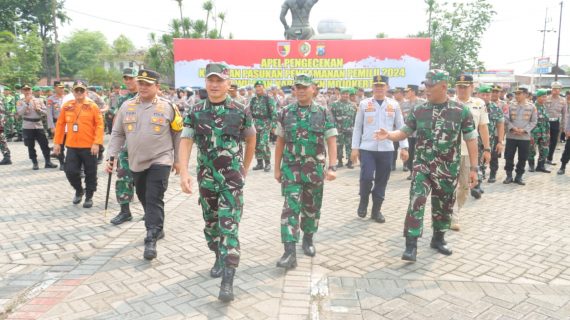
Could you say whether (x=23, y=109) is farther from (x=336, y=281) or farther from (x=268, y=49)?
(x=268, y=49)

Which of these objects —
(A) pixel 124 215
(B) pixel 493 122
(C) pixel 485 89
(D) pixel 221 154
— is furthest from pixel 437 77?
(B) pixel 493 122

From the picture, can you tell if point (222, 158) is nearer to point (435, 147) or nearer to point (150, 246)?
point (150, 246)

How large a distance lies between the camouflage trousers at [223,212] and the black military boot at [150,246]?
3.03 ft

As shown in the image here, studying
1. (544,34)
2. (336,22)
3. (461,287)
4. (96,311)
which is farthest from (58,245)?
(544,34)

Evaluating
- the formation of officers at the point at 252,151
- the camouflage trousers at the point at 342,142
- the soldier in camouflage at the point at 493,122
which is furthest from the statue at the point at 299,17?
the formation of officers at the point at 252,151

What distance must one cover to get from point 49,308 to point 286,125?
8.64 feet

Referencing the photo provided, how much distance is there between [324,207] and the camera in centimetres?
713

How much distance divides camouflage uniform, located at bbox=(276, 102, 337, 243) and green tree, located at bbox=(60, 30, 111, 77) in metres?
76.9

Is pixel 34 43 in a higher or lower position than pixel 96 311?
higher

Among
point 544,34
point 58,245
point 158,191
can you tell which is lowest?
point 58,245

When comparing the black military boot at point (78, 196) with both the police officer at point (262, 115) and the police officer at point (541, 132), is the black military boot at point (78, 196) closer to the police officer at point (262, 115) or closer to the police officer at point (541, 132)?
the police officer at point (262, 115)

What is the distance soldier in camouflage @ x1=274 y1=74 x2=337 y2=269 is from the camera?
442 cm

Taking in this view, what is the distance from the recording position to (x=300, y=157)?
4531 millimetres

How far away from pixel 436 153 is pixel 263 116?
5.99 m
